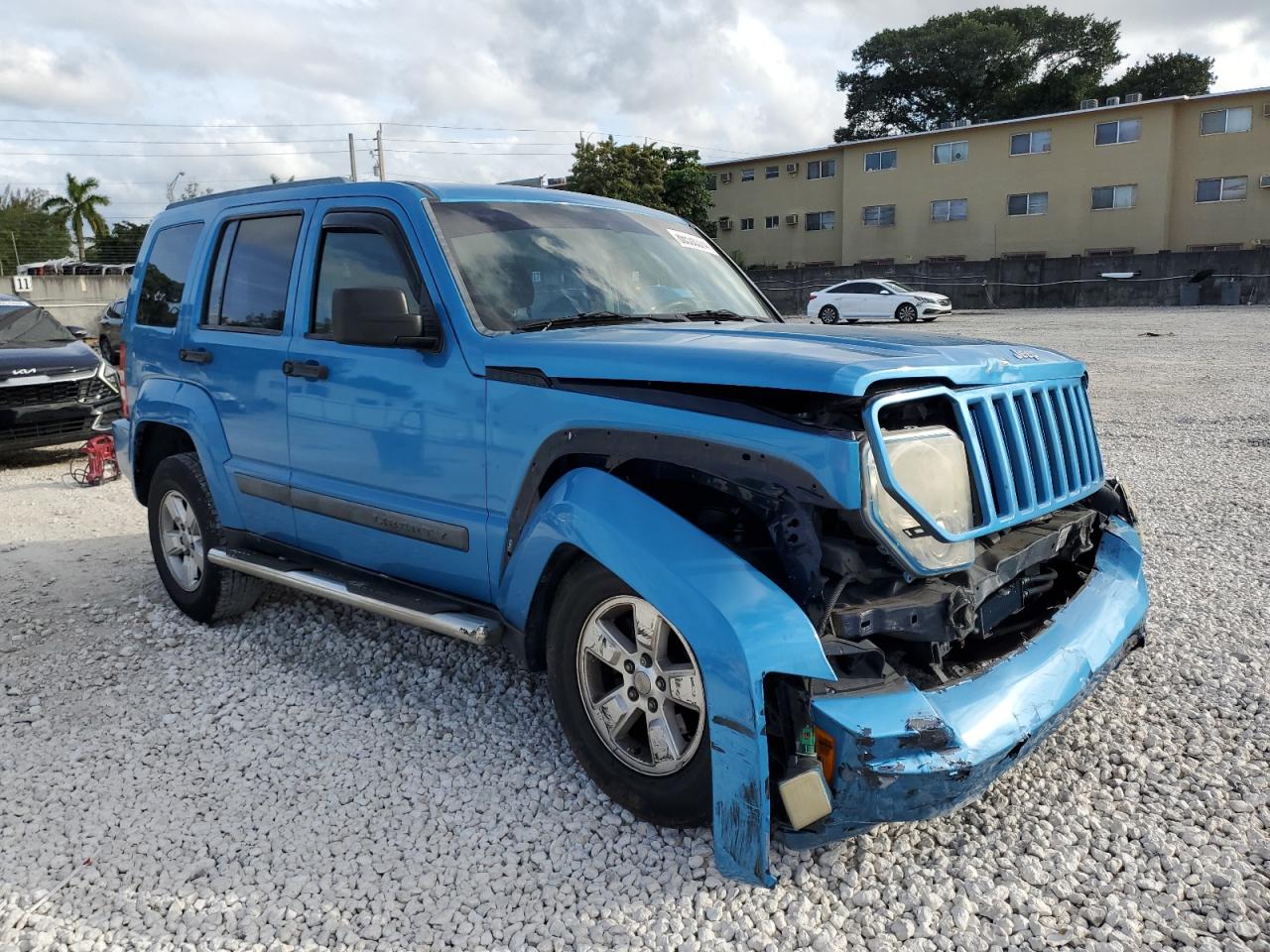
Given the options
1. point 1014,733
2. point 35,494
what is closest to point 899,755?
point 1014,733

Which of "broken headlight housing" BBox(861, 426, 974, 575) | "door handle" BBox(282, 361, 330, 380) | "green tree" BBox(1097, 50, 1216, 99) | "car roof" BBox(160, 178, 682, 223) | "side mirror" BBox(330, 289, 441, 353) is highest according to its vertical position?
"green tree" BBox(1097, 50, 1216, 99)

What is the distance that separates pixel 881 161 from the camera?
4541 cm

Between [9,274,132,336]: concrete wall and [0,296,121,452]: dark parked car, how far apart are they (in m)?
22.1

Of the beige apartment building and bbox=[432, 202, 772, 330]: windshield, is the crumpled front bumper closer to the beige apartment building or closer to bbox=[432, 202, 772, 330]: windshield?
bbox=[432, 202, 772, 330]: windshield

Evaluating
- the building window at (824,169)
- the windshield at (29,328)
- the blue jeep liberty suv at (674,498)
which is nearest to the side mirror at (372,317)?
the blue jeep liberty suv at (674,498)

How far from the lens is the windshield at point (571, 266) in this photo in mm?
3564

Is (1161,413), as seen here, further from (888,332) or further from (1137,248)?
(1137,248)

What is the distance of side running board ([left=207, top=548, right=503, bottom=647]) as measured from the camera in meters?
3.25

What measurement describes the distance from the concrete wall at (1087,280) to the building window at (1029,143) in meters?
9.86

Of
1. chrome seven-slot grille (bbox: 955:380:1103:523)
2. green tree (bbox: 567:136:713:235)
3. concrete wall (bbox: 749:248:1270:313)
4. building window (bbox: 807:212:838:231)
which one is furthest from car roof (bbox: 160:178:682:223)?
building window (bbox: 807:212:838:231)

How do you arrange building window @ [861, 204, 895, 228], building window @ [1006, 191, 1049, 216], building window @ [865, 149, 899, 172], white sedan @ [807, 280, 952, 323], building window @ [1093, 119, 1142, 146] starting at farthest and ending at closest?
building window @ [861, 204, 895, 228]
building window @ [865, 149, 899, 172]
building window @ [1006, 191, 1049, 216]
building window @ [1093, 119, 1142, 146]
white sedan @ [807, 280, 952, 323]

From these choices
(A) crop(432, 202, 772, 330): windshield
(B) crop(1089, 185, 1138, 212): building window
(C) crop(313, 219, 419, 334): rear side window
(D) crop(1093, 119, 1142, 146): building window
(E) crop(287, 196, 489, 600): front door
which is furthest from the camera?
(B) crop(1089, 185, 1138, 212): building window

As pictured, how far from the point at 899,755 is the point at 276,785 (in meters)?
2.16

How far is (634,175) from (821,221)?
10.1 meters
